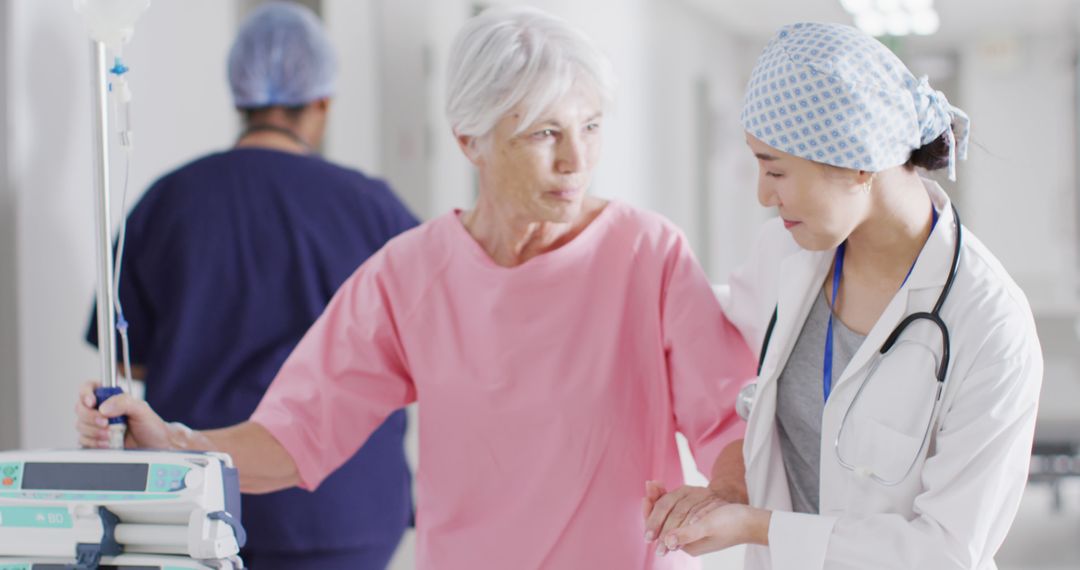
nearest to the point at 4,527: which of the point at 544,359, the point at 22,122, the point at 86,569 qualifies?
the point at 86,569

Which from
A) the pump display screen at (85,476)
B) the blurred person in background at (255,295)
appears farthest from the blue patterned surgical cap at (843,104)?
the blurred person in background at (255,295)

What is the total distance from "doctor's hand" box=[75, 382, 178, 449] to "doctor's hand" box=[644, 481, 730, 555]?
597 millimetres

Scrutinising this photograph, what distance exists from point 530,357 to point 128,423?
1.65ft

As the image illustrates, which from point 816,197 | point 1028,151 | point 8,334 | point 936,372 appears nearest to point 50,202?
point 8,334

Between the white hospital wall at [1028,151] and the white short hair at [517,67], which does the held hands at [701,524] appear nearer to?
the white short hair at [517,67]

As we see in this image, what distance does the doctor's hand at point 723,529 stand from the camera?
1.20m

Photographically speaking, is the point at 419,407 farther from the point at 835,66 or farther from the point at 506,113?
the point at 835,66

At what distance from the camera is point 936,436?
3.89 ft

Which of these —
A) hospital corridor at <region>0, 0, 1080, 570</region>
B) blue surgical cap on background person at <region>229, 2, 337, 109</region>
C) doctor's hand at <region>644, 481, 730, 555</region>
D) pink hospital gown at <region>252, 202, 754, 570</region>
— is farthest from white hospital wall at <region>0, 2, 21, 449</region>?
doctor's hand at <region>644, 481, 730, 555</region>

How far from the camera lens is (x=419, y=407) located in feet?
5.22

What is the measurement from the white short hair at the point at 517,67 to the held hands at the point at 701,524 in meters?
0.49

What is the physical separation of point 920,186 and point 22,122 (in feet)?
5.04

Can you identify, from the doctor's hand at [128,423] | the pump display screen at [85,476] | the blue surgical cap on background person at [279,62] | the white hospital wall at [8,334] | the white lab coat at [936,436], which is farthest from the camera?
the blue surgical cap on background person at [279,62]

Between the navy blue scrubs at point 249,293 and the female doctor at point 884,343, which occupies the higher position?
the female doctor at point 884,343
